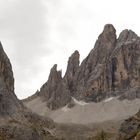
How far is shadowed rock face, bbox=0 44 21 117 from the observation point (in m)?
167

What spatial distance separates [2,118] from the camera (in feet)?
529

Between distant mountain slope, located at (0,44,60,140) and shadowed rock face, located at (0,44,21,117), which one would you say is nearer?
distant mountain slope, located at (0,44,60,140)

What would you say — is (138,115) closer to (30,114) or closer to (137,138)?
→ (137,138)

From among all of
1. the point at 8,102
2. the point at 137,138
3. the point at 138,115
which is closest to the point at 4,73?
the point at 8,102

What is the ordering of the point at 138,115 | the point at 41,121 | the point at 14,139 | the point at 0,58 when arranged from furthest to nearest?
the point at 41,121, the point at 0,58, the point at 14,139, the point at 138,115

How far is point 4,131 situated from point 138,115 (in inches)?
2269

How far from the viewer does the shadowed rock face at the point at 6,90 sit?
167 metres

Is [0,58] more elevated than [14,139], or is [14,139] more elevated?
[0,58]

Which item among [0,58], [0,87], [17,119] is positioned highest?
[0,58]

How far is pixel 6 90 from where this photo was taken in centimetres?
16975

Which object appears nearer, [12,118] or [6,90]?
[12,118]

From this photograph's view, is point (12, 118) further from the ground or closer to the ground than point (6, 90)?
closer to the ground

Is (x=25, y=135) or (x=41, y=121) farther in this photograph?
(x=41, y=121)

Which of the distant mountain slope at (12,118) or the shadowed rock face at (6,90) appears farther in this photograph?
the shadowed rock face at (6,90)
